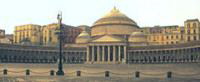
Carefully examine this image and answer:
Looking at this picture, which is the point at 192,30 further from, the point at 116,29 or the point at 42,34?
the point at 42,34

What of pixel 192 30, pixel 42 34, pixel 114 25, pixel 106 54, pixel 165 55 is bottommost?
pixel 165 55

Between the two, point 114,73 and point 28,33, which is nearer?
point 114,73

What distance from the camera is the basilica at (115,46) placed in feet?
330

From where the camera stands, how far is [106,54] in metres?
110

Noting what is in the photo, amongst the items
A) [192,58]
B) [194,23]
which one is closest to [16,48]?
[192,58]

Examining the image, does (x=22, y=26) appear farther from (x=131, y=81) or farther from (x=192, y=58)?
(x=131, y=81)

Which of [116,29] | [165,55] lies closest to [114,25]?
[116,29]

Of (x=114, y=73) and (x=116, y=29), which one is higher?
(x=116, y=29)

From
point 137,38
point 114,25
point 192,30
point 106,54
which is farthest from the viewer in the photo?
point 114,25

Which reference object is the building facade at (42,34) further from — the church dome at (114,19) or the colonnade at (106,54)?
the colonnade at (106,54)

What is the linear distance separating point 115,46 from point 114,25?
75.0 ft

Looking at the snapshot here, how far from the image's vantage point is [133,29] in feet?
433

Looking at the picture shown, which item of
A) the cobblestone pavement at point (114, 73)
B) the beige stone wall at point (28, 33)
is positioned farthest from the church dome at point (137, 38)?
the cobblestone pavement at point (114, 73)

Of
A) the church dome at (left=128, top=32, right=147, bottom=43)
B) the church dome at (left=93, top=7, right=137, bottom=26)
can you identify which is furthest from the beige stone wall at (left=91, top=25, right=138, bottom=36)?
the church dome at (left=128, top=32, right=147, bottom=43)
